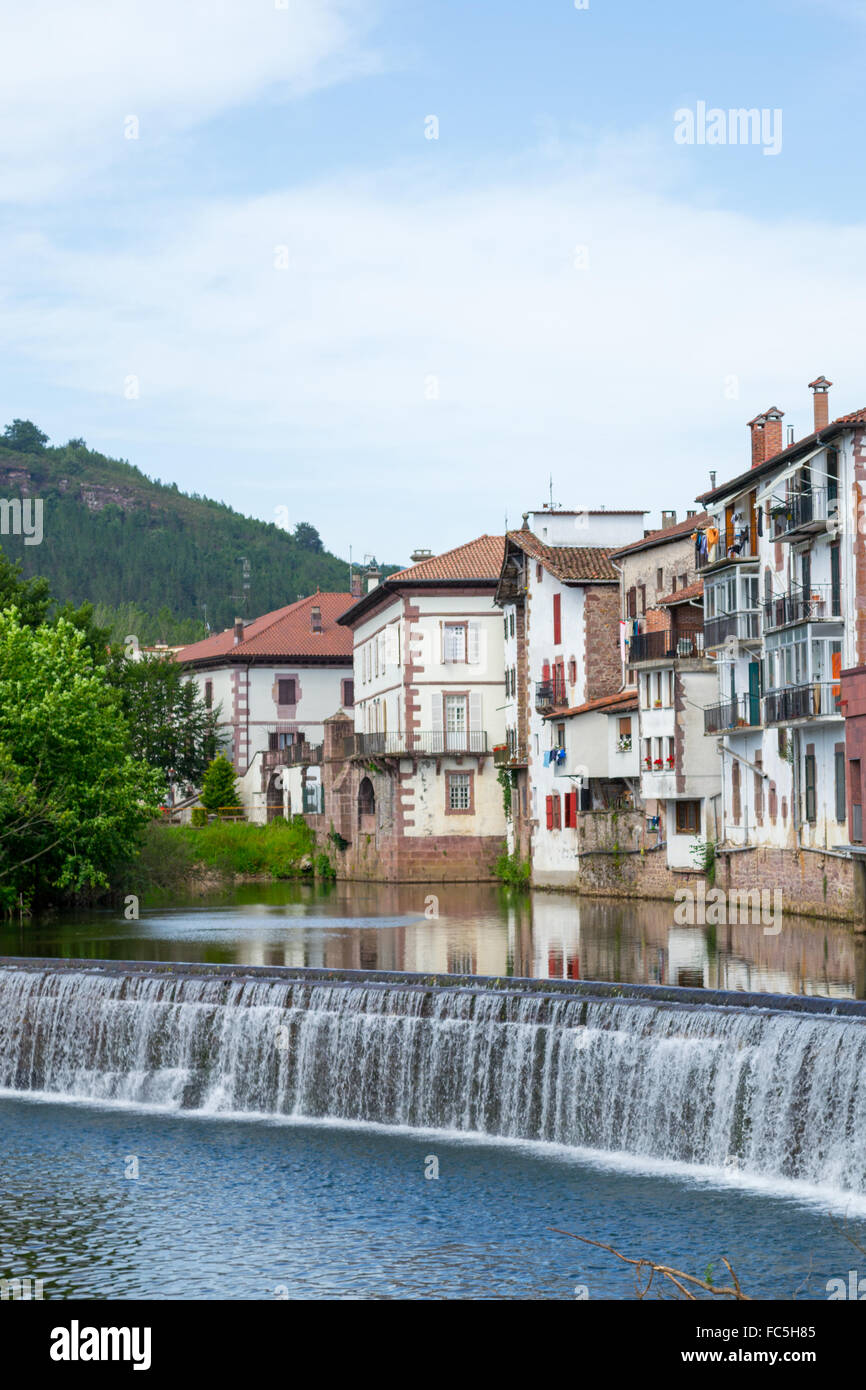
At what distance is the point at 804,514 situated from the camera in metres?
42.4

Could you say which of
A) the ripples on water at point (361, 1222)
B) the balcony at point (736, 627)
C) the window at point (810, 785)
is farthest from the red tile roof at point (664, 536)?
the ripples on water at point (361, 1222)

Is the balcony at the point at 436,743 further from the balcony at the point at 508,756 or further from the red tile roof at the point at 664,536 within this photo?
the red tile roof at the point at 664,536

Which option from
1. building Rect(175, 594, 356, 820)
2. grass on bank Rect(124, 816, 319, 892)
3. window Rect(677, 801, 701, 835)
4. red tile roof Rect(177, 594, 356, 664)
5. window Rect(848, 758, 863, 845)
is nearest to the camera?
window Rect(848, 758, 863, 845)

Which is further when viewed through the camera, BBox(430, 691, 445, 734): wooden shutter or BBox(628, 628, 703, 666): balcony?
BBox(430, 691, 445, 734): wooden shutter

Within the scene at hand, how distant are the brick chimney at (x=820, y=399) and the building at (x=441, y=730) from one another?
24162 millimetres

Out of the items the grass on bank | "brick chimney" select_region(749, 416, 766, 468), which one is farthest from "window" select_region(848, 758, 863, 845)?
the grass on bank

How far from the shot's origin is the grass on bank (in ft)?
190

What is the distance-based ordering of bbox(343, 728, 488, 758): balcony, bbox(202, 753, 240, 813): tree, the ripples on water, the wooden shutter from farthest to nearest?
bbox(202, 753, 240, 813): tree
the wooden shutter
bbox(343, 728, 488, 758): balcony
the ripples on water

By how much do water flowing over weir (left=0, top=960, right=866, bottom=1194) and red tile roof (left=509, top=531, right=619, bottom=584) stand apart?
113 ft

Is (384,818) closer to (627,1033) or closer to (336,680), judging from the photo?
(336,680)

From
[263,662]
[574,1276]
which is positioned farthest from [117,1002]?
[263,662]

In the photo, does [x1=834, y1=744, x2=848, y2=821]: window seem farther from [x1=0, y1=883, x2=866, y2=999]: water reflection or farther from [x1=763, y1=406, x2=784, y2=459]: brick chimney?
[x1=763, y1=406, x2=784, y2=459]: brick chimney

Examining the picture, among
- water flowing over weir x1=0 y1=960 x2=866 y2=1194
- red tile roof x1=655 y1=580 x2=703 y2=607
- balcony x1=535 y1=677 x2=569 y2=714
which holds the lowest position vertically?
water flowing over weir x1=0 y1=960 x2=866 y2=1194
